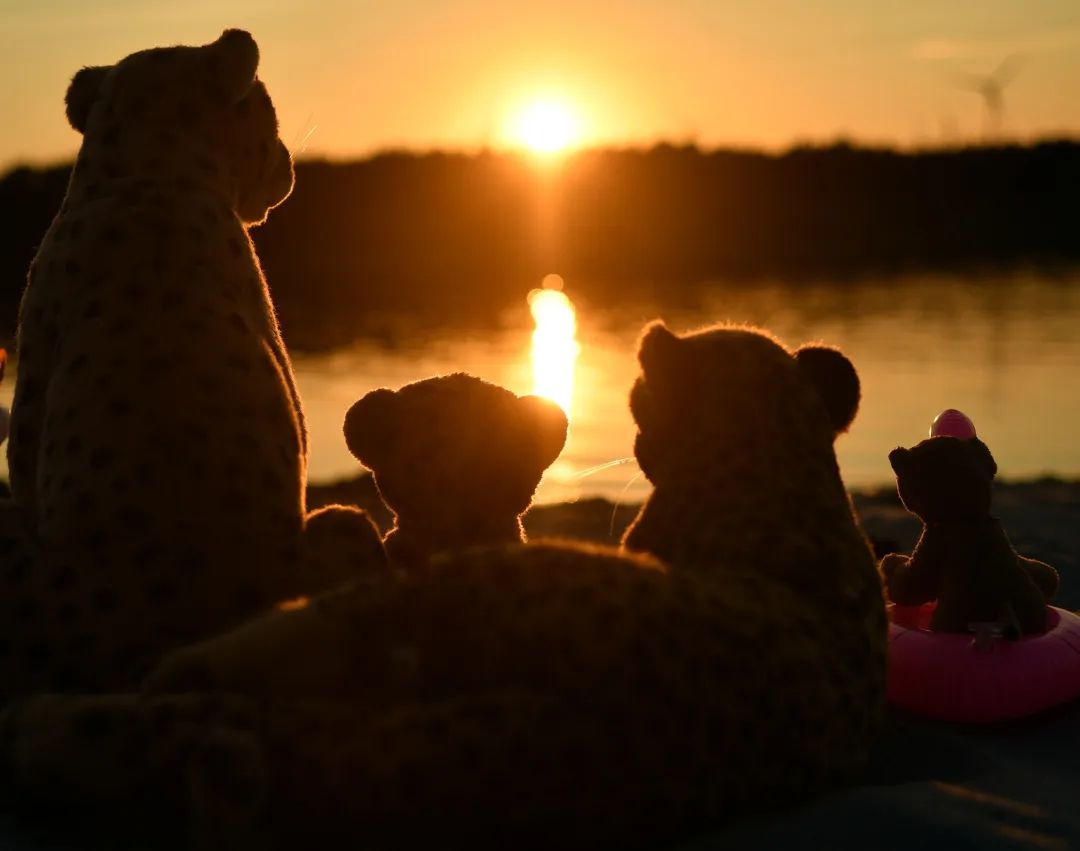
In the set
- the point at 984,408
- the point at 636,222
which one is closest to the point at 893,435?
the point at 984,408

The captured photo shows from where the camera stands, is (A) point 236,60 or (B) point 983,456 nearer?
(A) point 236,60

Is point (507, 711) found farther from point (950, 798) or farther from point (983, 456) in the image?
point (983, 456)

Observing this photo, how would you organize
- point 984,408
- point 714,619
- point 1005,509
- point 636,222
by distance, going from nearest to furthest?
1. point 714,619
2. point 1005,509
3. point 984,408
4. point 636,222

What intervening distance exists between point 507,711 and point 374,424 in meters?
1.14

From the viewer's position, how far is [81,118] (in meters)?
3.43

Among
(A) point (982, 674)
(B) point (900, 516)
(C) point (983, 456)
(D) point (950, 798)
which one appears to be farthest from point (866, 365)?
(D) point (950, 798)

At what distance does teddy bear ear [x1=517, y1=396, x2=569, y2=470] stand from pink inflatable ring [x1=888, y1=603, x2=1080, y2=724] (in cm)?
103

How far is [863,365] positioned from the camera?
1311 cm

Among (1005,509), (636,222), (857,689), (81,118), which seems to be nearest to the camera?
(857,689)

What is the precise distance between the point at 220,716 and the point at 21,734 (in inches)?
19.8

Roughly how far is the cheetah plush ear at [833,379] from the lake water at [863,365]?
160cm

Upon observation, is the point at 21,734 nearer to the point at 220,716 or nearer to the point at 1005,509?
the point at 220,716

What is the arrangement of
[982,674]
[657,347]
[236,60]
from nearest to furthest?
[657,347], [236,60], [982,674]

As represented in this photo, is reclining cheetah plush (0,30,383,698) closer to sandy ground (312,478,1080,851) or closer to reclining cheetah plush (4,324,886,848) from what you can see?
reclining cheetah plush (4,324,886,848)
